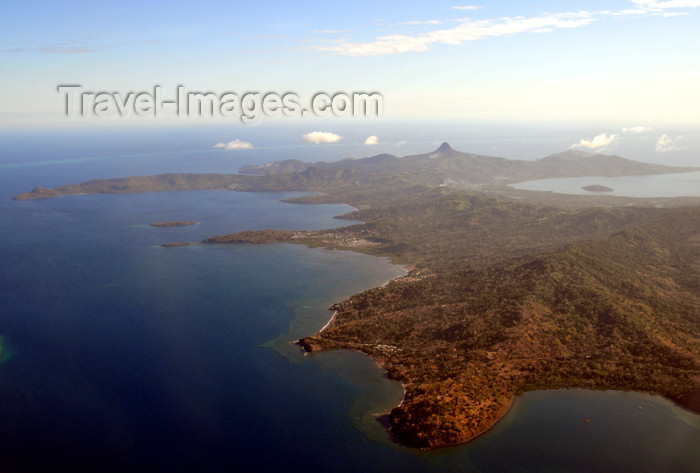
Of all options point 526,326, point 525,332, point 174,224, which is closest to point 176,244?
point 174,224

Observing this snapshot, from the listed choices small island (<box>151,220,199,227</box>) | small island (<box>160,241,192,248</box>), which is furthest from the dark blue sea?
small island (<box>151,220,199,227</box>)

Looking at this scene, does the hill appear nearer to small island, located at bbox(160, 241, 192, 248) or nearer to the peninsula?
the peninsula

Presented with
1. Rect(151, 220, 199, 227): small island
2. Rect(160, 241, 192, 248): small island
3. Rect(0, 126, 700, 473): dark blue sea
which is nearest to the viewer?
Rect(0, 126, 700, 473): dark blue sea

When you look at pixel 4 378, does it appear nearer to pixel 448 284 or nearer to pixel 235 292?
pixel 235 292

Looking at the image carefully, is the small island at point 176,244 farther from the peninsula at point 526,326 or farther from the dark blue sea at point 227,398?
the peninsula at point 526,326

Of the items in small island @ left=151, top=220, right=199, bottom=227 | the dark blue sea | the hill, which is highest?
small island @ left=151, top=220, right=199, bottom=227

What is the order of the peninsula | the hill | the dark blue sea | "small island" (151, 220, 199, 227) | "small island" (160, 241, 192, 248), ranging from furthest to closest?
"small island" (151, 220, 199, 227), "small island" (160, 241, 192, 248), the peninsula, the hill, the dark blue sea

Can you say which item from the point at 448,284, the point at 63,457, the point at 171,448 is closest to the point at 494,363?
the point at 448,284

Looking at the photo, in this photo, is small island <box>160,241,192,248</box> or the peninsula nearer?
the peninsula

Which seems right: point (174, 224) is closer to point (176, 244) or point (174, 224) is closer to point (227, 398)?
point (176, 244)
